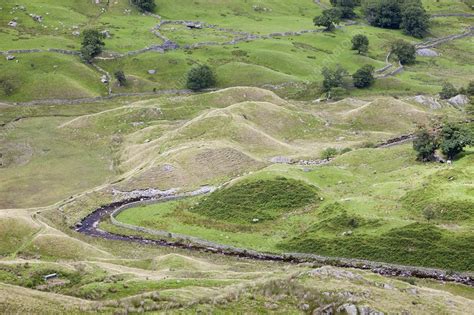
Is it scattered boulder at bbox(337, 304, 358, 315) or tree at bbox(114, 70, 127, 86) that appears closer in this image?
scattered boulder at bbox(337, 304, 358, 315)

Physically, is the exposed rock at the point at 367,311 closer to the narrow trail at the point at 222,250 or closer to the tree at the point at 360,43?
the narrow trail at the point at 222,250

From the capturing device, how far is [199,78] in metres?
165

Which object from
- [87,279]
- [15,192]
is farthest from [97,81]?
[87,279]

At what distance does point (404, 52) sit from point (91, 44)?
97.7 m

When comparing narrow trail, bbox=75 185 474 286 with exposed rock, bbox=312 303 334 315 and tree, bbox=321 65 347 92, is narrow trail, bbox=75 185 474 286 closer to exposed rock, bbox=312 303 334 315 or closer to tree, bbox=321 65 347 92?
exposed rock, bbox=312 303 334 315

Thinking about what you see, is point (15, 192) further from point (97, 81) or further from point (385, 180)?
point (97, 81)

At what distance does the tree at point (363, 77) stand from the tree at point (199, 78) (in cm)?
3998

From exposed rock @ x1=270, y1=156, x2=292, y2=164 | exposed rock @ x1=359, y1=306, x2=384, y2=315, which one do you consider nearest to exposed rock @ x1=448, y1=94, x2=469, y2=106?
exposed rock @ x1=270, y1=156, x2=292, y2=164

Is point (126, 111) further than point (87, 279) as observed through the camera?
Yes

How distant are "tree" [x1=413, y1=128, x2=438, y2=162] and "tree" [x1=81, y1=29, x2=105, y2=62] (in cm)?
11090

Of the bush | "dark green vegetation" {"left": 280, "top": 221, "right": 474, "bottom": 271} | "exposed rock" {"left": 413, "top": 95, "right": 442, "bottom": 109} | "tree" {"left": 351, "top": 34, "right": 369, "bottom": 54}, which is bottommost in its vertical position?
"exposed rock" {"left": 413, "top": 95, "right": 442, "bottom": 109}

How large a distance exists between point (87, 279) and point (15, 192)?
5106cm

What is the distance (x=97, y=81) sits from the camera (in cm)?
16925

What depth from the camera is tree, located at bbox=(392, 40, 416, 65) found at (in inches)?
7662
